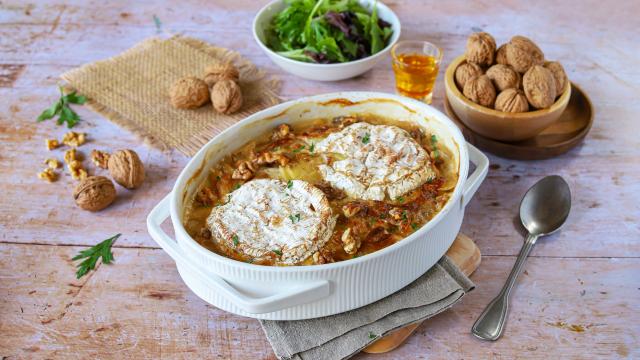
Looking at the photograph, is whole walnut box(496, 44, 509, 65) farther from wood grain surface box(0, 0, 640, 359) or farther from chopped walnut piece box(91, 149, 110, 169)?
chopped walnut piece box(91, 149, 110, 169)

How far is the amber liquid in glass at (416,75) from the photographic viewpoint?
10.1 feet

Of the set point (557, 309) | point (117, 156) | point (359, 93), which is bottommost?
point (557, 309)

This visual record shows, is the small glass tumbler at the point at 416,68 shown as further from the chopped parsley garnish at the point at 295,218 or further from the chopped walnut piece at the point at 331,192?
the chopped parsley garnish at the point at 295,218

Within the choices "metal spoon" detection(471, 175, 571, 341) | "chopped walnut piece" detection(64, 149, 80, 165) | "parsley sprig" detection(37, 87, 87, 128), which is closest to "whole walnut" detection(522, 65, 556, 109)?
"metal spoon" detection(471, 175, 571, 341)

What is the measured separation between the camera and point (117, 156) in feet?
9.12

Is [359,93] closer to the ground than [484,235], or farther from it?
farther from it

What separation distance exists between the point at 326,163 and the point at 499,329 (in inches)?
36.5

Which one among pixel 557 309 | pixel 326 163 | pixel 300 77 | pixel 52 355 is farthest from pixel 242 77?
pixel 557 309

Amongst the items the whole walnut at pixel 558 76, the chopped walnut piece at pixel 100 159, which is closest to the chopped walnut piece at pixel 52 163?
the chopped walnut piece at pixel 100 159

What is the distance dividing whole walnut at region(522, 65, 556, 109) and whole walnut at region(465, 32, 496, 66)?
0.79 feet

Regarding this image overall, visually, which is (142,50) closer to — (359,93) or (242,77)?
(242,77)

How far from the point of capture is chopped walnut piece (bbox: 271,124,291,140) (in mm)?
2569

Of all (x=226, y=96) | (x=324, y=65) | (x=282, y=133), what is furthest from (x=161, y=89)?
(x=282, y=133)

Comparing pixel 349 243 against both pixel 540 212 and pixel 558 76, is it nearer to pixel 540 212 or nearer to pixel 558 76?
pixel 540 212
